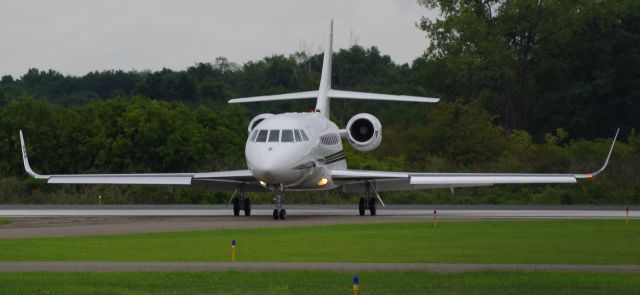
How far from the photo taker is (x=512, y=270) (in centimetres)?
2198

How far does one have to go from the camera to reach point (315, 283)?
65.6ft

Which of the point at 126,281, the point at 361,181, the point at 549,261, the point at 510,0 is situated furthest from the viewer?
the point at 510,0

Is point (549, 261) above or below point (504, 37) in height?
below

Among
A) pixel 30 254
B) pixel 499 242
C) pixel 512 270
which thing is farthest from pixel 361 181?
pixel 512 270

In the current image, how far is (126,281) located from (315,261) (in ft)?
16.7

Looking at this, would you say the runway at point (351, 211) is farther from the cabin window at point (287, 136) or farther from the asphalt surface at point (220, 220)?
the cabin window at point (287, 136)

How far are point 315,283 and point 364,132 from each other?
25.3 m

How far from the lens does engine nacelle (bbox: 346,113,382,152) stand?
147ft

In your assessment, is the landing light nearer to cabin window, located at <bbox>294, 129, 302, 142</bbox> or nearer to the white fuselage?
the white fuselage

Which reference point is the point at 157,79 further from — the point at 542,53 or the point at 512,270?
the point at 512,270

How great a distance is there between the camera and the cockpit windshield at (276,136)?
40031mm

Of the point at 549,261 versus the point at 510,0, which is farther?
the point at 510,0

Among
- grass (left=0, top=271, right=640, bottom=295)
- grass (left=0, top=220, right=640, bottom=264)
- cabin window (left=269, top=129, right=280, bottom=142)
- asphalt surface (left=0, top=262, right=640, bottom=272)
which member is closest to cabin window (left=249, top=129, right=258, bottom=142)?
cabin window (left=269, top=129, right=280, bottom=142)

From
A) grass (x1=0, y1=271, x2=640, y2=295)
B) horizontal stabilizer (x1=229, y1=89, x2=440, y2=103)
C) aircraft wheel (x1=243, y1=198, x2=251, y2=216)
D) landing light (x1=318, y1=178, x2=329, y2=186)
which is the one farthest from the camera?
horizontal stabilizer (x1=229, y1=89, x2=440, y2=103)
